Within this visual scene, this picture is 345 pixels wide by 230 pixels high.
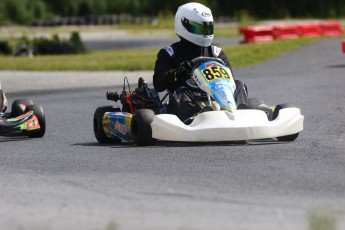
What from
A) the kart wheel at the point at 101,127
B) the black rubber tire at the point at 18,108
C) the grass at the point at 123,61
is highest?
the kart wheel at the point at 101,127

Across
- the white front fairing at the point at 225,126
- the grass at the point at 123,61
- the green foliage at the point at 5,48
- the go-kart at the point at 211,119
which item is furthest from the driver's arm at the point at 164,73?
the green foliage at the point at 5,48

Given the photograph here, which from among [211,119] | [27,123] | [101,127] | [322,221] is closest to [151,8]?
[27,123]

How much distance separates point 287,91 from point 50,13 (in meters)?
60.9

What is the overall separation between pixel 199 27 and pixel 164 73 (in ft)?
1.91

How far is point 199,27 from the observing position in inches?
402

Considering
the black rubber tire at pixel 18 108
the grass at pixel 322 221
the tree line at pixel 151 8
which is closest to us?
the grass at pixel 322 221

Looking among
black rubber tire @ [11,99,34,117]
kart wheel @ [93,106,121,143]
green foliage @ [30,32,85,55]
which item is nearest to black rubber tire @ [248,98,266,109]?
kart wheel @ [93,106,121,143]

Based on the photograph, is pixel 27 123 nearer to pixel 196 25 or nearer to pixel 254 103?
pixel 196 25

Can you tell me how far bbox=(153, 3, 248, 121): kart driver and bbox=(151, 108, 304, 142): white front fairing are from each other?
1.25 feet

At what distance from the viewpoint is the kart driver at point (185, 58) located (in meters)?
9.79

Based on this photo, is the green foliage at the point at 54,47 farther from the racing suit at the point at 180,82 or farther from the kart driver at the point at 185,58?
the racing suit at the point at 180,82

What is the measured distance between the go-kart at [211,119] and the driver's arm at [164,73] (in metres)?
0.16

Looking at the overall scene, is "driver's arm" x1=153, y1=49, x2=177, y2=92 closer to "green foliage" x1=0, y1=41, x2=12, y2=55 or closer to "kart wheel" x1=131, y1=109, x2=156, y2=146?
"kart wheel" x1=131, y1=109, x2=156, y2=146

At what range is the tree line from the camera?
2618 inches
